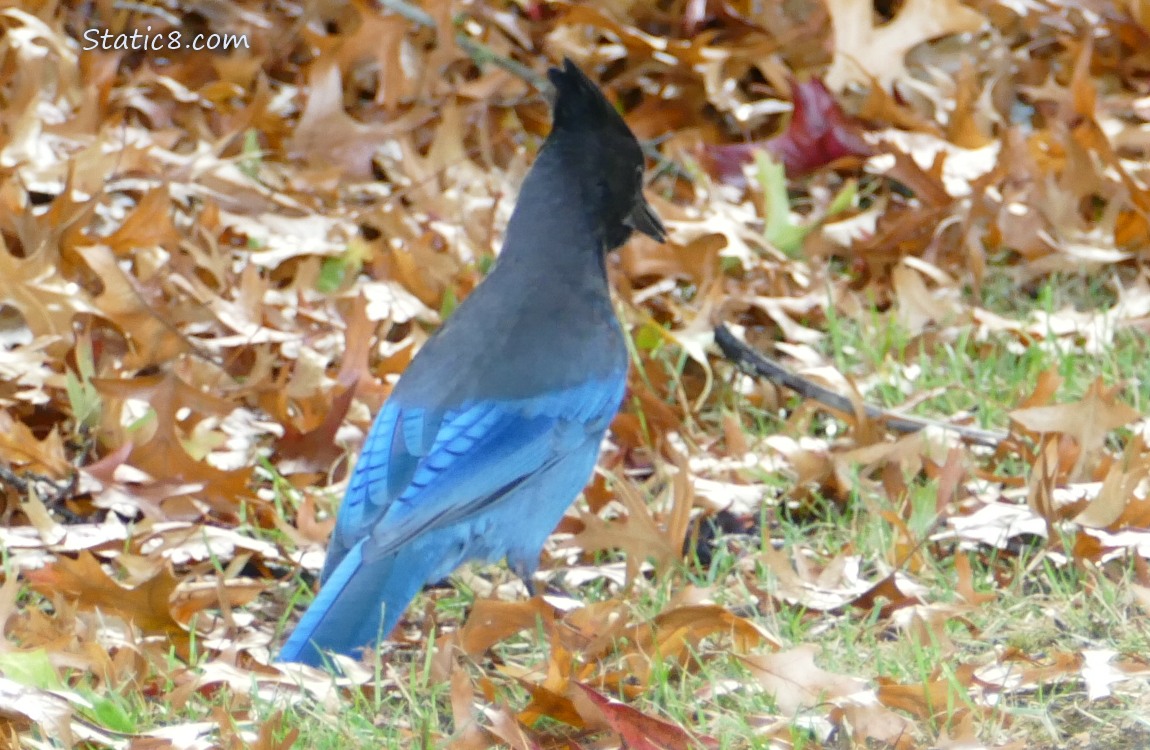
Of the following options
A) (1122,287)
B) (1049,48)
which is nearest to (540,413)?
(1122,287)

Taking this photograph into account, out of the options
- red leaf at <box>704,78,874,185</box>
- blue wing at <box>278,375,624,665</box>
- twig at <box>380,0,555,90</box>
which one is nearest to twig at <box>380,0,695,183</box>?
twig at <box>380,0,555,90</box>

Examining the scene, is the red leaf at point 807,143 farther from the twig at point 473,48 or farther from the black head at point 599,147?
the black head at point 599,147

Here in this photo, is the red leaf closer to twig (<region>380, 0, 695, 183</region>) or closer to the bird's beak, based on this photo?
twig (<region>380, 0, 695, 183</region>)

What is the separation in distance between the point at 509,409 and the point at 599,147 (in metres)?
0.55

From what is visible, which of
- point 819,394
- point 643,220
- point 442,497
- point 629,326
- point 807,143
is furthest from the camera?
point 807,143

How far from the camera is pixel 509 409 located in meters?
2.74

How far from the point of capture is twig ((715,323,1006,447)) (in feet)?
10.3

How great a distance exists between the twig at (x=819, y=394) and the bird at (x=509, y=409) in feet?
1.21

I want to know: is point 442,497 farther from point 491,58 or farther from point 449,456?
point 491,58

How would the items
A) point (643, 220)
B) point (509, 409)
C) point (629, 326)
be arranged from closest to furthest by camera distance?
point (509, 409)
point (643, 220)
point (629, 326)

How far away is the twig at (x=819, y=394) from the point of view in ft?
10.3

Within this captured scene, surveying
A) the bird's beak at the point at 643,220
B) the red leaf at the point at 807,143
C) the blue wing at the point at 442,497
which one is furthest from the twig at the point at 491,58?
the blue wing at the point at 442,497

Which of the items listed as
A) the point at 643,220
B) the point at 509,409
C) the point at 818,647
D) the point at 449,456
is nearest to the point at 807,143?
the point at 643,220

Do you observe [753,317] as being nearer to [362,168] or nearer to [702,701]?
[362,168]
